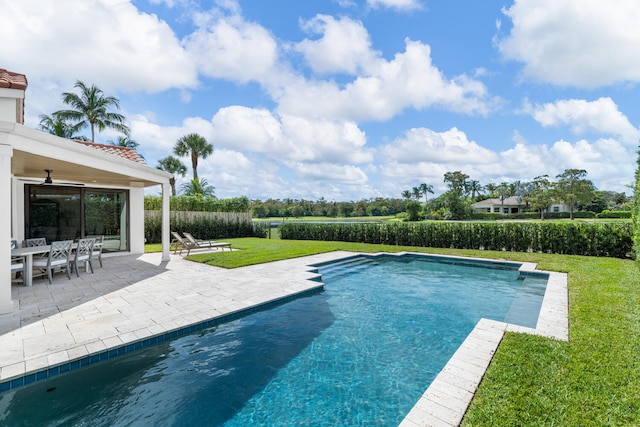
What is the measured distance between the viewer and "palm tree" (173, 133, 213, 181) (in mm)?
31219

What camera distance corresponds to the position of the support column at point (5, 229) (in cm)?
479

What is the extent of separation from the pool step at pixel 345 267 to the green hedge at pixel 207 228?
1146 centimetres

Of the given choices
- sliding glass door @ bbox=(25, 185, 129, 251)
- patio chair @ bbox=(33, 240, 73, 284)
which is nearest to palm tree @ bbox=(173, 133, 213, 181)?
sliding glass door @ bbox=(25, 185, 129, 251)

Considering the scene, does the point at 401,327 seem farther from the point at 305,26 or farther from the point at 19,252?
the point at 305,26

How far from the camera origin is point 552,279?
7852 mm

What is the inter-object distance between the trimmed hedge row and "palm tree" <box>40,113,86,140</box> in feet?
73.0

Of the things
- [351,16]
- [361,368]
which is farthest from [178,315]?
[351,16]

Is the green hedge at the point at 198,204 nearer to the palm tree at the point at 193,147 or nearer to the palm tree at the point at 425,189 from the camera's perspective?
the palm tree at the point at 193,147

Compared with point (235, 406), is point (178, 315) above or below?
above

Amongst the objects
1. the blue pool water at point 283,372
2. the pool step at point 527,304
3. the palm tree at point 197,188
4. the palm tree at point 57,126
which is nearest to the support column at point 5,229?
the blue pool water at point 283,372

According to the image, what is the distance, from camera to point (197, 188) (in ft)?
88.3

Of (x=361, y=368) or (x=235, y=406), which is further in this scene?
(x=361, y=368)

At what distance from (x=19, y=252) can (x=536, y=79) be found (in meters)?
19.0

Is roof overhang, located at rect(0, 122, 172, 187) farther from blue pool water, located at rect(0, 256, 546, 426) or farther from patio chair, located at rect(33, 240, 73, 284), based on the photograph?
blue pool water, located at rect(0, 256, 546, 426)
